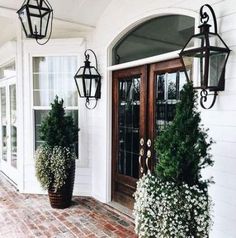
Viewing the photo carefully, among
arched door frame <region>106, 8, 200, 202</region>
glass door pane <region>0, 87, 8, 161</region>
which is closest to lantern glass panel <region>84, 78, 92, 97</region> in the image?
arched door frame <region>106, 8, 200, 202</region>

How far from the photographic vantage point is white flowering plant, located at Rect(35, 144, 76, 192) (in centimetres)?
398

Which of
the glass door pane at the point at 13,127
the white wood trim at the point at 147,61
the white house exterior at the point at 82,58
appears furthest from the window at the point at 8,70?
the white wood trim at the point at 147,61

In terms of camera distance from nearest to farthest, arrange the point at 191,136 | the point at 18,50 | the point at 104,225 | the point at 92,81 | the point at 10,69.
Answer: the point at 191,136 < the point at 104,225 < the point at 92,81 < the point at 18,50 < the point at 10,69

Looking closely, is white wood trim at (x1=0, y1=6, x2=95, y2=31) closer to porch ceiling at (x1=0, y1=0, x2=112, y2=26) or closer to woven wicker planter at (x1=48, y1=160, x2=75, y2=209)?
porch ceiling at (x1=0, y1=0, x2=112, y2=26)

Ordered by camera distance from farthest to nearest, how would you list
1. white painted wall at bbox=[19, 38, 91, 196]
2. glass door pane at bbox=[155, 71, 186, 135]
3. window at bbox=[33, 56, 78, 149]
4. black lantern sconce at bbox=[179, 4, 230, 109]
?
window at bbox=[33, 56, 78, 149]
white painted wall at bbox=[19, 38, 91, 196]
glass door pane at bbox=[155, 71, 186, 135]
black lantern sconce at bbox=[179, 4, 230, 109]

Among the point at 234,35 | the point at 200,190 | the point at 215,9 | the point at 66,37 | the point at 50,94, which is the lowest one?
the point at 200,190

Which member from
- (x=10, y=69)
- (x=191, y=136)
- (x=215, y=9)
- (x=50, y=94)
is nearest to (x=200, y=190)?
(x=191, y=136)

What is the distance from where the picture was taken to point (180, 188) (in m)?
2.22

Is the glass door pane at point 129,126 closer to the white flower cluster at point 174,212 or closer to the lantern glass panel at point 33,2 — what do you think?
the white flower cluster at point 174,212

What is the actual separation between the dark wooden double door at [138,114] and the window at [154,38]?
186 mm

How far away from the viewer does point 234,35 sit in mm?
2391

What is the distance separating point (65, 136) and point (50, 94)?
41.3 inches

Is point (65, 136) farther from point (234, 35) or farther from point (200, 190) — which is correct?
point (234, 35)

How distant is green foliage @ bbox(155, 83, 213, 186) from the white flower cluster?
0.11 metres
